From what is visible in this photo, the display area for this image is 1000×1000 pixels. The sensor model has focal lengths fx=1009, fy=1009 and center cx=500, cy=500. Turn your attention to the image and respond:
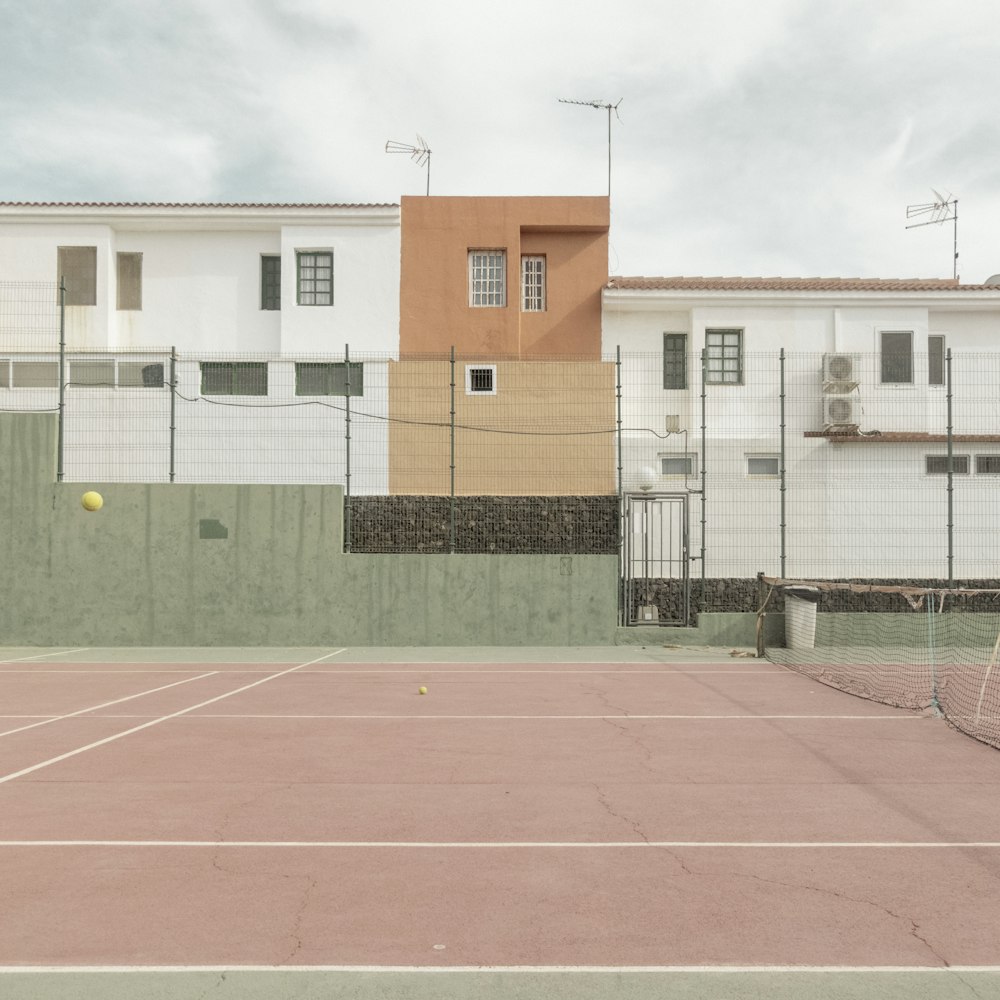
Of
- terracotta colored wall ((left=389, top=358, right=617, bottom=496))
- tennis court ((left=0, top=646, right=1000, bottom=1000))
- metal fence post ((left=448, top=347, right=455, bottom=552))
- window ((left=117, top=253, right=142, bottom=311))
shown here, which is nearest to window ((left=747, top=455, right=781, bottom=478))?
terracotta colored wall ((left=389, top=358, right=617, bottom=496))

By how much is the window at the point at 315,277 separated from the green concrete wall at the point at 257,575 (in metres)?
8.91

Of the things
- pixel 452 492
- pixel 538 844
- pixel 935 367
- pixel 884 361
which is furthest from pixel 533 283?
pixel 538 844

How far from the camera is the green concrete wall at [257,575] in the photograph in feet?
61.1

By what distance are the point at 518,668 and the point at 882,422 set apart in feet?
44.1

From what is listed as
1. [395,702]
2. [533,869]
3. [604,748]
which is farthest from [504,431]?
[533,869]

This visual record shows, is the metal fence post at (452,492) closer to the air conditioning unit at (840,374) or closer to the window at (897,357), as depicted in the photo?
the air conditioning unit at (840,374)

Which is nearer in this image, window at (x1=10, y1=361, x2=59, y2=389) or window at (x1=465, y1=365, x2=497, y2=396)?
window at (x1=465, y1=365, x2=497, y2=396)

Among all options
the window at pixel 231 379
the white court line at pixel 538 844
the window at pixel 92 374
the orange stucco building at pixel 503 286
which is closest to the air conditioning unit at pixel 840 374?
the orange stucco building at pixel 503 286

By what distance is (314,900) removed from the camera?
16.2 ft

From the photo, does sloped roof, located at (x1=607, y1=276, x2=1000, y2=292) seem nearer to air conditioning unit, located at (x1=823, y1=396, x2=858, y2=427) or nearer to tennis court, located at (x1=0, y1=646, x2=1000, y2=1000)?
air conditioning unit, located at (x1=823, y1=396, x2=858, y2=427)

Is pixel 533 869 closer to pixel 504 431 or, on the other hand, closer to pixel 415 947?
pixel 415 947

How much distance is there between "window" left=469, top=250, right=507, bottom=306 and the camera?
26.6 m

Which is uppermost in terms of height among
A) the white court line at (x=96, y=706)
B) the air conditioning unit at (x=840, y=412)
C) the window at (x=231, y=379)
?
Result: the window at (x=231, y=379)

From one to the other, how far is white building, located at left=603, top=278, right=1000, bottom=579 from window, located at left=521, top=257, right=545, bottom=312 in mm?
1910
